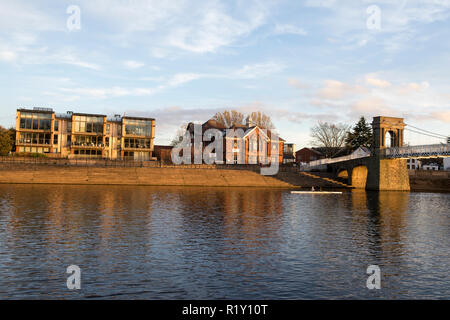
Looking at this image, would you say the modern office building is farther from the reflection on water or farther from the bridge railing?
the reflection on water

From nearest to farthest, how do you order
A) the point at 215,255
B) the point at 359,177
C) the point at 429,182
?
the point at 215,255, the point at 359,177, the point at 429,182

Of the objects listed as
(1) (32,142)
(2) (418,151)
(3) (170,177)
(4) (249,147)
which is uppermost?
(4) (249,147)

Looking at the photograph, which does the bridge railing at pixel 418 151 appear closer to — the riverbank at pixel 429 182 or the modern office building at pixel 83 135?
the riverbank at pixel 429 182

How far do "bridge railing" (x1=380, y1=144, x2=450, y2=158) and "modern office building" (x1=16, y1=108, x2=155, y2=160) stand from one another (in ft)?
180

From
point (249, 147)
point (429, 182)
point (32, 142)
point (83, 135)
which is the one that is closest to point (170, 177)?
point (83, 135)

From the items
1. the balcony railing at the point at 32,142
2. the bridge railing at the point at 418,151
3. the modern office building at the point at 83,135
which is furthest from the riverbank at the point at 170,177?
the balcony railing at the point at 32,142

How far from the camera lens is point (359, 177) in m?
84.8

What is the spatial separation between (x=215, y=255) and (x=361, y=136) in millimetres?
104198

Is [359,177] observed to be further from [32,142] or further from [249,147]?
[32,142]

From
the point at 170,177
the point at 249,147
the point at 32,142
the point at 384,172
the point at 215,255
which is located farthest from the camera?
the point at 249,147

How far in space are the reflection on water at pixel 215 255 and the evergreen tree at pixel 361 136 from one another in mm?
86057

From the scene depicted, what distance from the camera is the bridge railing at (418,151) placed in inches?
2426
